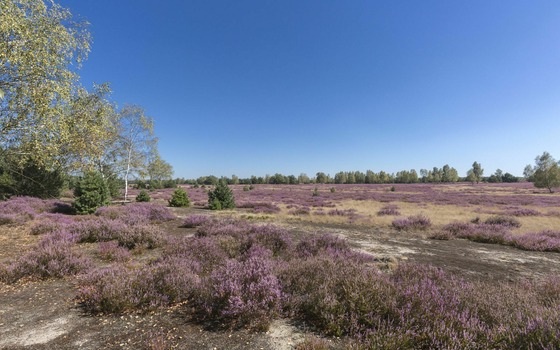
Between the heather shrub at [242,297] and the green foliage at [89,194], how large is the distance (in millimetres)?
17422

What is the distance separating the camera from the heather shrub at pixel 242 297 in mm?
3834

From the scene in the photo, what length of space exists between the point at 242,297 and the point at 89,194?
61.1 feet

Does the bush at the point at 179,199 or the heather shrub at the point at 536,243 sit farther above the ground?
the bush at the point at 179,199

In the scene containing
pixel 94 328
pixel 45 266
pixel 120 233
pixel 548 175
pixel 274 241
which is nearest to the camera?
pixel 94 328

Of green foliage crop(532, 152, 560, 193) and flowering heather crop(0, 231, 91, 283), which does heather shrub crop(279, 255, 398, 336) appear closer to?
flowering heather crop(0, 231, 91, 283)

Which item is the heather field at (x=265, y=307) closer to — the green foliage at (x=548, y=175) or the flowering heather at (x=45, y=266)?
the flowering heather at (x=45, y=266)

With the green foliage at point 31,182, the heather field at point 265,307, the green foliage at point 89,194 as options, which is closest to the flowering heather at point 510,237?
the heather field at point 265,307

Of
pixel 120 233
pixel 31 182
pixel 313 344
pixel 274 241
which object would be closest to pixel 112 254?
pixel 120 233

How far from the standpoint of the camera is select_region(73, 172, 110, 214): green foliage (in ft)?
55.6

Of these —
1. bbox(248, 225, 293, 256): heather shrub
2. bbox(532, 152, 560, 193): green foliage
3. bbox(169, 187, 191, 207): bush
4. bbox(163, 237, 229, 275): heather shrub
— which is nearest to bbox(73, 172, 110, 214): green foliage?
bbox(169, 187, 191, 207): bush

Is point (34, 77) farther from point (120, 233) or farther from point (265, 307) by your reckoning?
point (265, 307)

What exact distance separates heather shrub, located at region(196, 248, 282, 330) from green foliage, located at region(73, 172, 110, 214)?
1742cm

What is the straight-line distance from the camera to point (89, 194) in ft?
56.9

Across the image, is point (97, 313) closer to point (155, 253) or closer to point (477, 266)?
point (155, 253)
